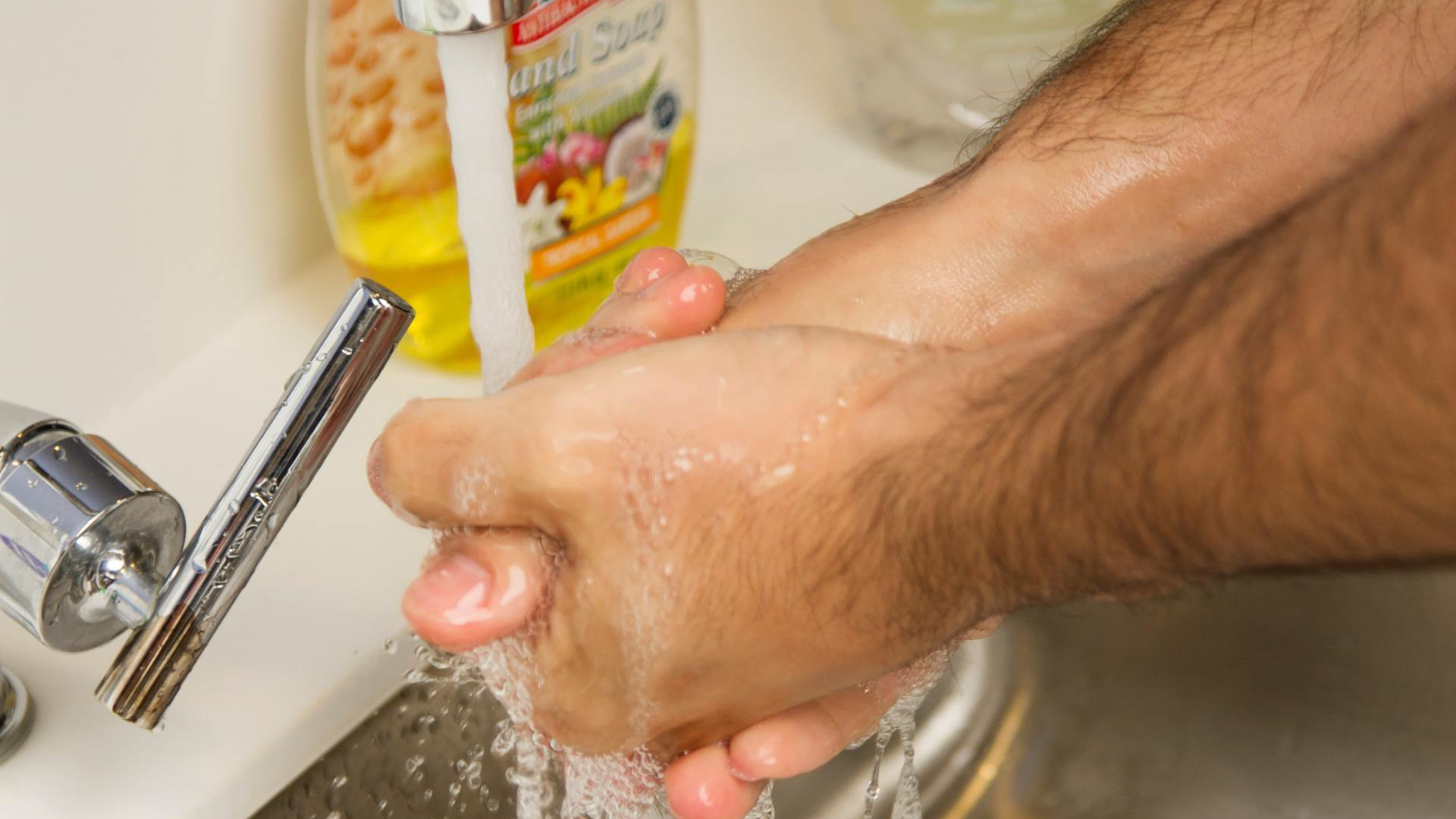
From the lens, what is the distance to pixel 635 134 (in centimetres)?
64

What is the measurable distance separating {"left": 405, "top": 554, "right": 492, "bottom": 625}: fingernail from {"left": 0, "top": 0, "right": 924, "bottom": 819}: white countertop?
141 mm

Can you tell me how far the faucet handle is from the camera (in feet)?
1.16

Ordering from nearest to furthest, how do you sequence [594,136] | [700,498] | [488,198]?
[700,498], [488,198], [594,136]

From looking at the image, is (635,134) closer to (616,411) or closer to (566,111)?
(566,111)

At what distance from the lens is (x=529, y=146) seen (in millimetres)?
599

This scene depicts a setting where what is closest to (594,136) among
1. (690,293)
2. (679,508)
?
(690,293)

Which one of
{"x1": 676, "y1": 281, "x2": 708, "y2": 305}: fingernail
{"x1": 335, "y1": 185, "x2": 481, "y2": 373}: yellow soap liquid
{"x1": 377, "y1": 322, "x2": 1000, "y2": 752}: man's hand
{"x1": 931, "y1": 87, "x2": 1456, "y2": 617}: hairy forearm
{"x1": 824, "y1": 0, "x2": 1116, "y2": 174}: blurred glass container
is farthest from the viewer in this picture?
{"x1": 824, "y1": 0, "x2": 1116, "y2": 174}: blurred glass container

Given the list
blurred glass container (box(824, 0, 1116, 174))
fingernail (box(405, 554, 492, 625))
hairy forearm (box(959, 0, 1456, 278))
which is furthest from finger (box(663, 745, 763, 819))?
blurred glass container (box(824, 0, 1116, 174))

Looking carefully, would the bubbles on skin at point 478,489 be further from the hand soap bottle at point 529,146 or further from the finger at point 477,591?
the hand soap bottle at point 529,146

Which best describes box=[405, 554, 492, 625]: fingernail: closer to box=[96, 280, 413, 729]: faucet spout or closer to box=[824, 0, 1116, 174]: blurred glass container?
box=[96, 280, 413, 729]: faucet spout

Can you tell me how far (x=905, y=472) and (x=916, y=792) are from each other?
33cm

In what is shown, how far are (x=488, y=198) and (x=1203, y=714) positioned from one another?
1.42ft

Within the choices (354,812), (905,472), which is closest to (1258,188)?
(905,472)

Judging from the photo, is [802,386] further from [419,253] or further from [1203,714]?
[1203,714]
